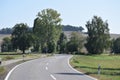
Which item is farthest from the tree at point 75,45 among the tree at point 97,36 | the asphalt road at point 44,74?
the asphalt road at point 44,74

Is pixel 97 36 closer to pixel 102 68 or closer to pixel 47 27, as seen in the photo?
pixel 47 27

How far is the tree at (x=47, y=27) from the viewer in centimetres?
→ 11750

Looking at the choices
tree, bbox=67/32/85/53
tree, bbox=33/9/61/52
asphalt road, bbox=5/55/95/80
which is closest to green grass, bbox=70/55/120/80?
asphalt road, bbox=5/55/95/80

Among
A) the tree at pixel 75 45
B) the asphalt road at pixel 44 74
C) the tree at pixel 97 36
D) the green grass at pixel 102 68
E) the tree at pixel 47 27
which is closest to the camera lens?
the asphalt road at pixel 44 74

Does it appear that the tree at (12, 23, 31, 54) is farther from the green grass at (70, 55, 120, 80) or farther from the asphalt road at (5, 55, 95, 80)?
the asphalt road at (5, 55, 95, 80)

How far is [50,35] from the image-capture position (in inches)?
4656

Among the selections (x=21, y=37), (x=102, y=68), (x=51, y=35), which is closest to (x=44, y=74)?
(x=102, y=68)

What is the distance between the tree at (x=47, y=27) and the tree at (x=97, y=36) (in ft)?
46.3

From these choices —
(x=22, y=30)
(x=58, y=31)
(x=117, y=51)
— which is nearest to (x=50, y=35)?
(x=58, y=31)

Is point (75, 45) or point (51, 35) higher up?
point (51, 35)

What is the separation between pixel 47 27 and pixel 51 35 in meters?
2.90

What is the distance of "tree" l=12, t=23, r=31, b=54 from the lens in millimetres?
120500

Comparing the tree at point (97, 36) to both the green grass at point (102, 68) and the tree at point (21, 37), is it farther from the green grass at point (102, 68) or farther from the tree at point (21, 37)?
the green grass at point (102, 68)

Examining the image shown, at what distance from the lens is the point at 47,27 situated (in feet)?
388
